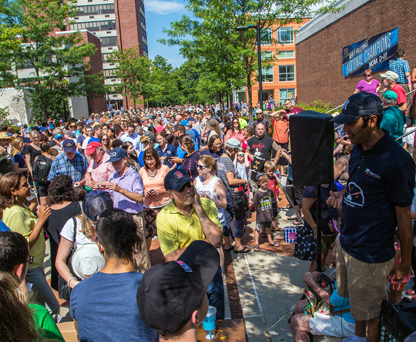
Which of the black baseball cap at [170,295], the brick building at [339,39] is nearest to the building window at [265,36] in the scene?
the brick building at [339,39]

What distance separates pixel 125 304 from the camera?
6.37ft

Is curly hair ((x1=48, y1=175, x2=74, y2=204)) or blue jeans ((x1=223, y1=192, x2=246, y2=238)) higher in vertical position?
curly hair ((x1=48, y1=175, x2=74, y2=204))

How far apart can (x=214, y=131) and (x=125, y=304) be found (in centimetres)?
757

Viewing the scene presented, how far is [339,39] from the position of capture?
2323 cm

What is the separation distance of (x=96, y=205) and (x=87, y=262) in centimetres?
70

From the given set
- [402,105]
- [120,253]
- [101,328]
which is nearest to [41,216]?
[120,253]

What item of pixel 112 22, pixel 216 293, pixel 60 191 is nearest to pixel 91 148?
pixel 60 191

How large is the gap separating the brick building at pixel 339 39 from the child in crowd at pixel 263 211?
13.8m

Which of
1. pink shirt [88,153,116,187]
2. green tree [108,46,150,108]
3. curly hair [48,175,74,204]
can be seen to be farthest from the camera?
green tree [108,46,150,108]

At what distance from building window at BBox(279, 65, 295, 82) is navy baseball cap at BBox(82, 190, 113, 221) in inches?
2033

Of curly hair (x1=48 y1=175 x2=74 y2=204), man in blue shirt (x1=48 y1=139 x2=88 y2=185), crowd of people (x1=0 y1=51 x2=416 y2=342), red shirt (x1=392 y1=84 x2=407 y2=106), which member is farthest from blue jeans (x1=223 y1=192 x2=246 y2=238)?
red shirt (x1=392 y1=84 x2=407 y2=106)

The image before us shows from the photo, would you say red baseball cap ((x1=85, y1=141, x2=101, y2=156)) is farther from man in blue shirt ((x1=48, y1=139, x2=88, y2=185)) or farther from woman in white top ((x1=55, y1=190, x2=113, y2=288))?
woman in white top ((x1=55, y1=190, x2=113, y2=288))

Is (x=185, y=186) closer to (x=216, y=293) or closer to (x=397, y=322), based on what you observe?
(x=216, y=293)

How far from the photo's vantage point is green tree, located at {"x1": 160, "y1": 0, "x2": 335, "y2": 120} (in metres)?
14.5
